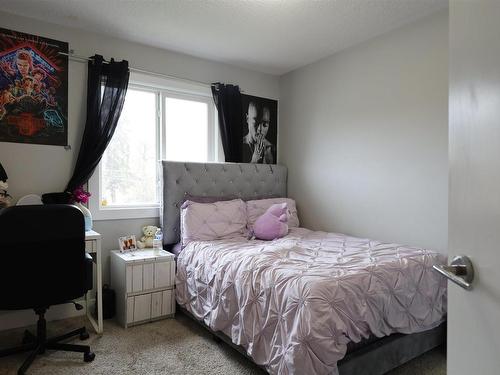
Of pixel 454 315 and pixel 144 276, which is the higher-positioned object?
pixel 454 315

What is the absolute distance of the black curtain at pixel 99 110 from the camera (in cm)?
292

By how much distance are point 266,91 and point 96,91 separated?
2.01 meters

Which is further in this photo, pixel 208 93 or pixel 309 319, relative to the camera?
pixel 208 93

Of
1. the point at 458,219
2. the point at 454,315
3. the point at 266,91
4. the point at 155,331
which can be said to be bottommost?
the point at 155,331

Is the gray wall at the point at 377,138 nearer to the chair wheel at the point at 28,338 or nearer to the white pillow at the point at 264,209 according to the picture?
the white pillow at the point at 264,209

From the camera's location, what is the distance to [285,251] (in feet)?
8.11

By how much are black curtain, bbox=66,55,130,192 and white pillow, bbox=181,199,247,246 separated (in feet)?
3.03

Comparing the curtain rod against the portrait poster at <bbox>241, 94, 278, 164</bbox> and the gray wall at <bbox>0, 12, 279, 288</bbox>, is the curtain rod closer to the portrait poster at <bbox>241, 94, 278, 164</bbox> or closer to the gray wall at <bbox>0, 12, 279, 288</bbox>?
the gray wall at <bbox>0, 12, 279, 288</bbox>

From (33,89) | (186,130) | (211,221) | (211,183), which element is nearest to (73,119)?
(33,89)

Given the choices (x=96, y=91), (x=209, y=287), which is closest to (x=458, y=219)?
(x=209, y=287)

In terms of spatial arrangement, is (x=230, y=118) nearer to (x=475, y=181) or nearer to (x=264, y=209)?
(x=264, y=209)

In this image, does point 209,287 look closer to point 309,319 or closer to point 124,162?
point 309,319

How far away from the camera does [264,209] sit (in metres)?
3.55

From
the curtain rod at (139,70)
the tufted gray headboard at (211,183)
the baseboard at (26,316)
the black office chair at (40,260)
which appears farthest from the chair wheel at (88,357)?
the curtain rod at (139,70)
